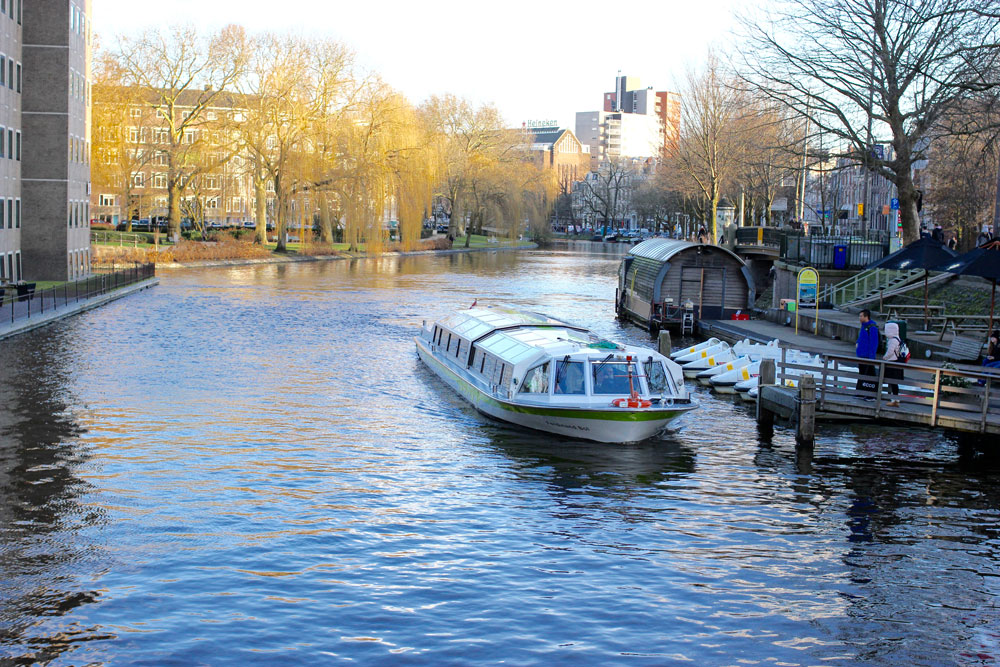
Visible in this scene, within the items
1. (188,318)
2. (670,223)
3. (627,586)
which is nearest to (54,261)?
(188,318)

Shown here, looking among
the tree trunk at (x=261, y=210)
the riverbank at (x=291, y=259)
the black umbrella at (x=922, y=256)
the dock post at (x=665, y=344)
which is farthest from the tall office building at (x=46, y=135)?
the black umbrella at (x=922, y=256)

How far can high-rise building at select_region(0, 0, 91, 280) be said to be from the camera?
58.2 meters

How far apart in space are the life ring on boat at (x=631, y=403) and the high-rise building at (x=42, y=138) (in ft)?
142

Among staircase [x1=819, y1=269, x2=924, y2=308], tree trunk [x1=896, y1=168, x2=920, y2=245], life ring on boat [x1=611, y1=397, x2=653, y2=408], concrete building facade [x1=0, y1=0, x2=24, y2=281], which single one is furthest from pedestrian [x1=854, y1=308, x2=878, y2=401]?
concrete building facade [x1=0, y1=0, x2=24, y2=281]

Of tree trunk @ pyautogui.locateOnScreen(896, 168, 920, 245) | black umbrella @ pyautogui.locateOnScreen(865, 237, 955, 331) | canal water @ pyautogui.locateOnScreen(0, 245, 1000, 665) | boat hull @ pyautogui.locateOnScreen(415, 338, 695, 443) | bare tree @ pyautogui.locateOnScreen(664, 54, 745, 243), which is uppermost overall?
bare tree @ pyautogui.locateOnScreen(664, 54, 745, 243)

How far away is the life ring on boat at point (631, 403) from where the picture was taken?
80.8ft

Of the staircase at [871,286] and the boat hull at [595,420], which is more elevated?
the staircase at [871,286]

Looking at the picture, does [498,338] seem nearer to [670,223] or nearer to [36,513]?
[36,513]

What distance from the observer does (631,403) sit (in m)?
24.7

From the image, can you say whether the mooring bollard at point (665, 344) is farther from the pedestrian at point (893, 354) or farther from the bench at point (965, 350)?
the pedestrian at point (893, 354)

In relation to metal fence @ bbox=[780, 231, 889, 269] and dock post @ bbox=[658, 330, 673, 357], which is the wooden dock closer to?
dock post @ bbox=[658, 330, 673, 357]

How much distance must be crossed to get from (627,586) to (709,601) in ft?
4.19

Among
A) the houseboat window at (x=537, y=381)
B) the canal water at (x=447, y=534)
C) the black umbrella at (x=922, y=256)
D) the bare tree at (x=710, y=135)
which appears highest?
the bare tree at (x=710, y=135)

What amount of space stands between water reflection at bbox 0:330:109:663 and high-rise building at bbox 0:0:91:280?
101 feet
